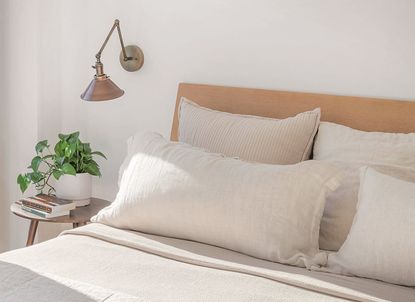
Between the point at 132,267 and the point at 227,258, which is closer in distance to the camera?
the point at 132,267

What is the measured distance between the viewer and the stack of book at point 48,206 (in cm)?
290

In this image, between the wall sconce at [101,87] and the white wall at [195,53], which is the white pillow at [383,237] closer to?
the white wall at [195,53]

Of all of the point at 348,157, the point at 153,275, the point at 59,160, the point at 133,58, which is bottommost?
the point at 153,275

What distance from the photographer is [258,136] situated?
100 inches

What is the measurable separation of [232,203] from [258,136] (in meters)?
0.49

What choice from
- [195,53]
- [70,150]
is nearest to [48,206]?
[70,150]

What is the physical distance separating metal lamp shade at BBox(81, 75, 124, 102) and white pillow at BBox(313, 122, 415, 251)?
89 cm

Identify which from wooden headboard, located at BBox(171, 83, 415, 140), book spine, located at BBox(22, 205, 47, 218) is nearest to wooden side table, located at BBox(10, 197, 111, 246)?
book spine, located at BBox(22, 205, 47, 218)

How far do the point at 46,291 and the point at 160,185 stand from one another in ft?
2.03

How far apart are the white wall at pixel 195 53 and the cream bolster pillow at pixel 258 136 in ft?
0.84

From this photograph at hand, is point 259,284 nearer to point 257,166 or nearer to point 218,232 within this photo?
point 218,232

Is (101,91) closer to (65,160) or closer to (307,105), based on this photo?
(65,160)

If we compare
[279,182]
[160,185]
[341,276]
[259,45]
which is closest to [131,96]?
[259,45]

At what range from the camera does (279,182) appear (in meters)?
2.10
